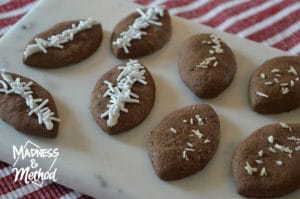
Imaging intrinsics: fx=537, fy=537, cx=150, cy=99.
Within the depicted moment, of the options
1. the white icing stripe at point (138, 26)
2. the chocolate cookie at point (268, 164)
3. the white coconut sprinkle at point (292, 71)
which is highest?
the white icing stripe at point (138, 26)

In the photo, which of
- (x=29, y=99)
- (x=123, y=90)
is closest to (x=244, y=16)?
(x=123, y=90)

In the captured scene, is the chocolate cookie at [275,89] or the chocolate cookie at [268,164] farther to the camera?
the chocolate cookie at [275,89]

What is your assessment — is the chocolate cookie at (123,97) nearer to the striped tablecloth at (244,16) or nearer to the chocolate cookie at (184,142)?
the chocolate cookie at (184,142)

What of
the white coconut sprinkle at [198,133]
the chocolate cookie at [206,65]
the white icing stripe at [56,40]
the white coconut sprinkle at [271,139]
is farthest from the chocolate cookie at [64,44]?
the white coconut sprinkle at [271,139]

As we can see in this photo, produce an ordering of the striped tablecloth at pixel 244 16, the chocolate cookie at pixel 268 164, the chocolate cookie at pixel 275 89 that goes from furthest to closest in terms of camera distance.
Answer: the striped tablecloth at pixel 244 16
the chocolate cookie at pixel 275 89
the chocolate cookie at pixel 268 164

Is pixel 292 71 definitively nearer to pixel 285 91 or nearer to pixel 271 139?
pixel 285 91

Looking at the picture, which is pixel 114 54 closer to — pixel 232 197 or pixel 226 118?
pixel 226 118
